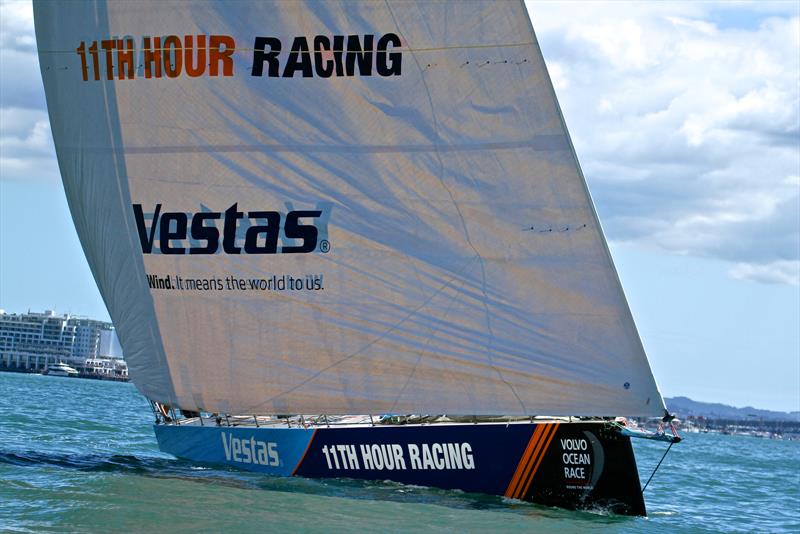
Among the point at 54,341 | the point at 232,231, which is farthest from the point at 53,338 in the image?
the point at 232,231

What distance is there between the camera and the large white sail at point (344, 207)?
17.1 metres

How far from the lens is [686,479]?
98.8 ft

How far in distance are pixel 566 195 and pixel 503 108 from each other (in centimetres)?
140

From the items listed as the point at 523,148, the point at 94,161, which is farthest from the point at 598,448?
the point at 94,161

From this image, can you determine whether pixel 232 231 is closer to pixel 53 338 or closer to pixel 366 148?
pixel 366 148

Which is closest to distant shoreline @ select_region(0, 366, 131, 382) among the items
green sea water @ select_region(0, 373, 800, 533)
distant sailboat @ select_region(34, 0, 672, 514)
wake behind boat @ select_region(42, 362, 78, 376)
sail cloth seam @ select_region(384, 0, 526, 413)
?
wake behind boat @ select_region(42, 362, 78, 376)

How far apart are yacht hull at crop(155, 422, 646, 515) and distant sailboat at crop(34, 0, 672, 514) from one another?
1.1 inches

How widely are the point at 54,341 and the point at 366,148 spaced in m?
157

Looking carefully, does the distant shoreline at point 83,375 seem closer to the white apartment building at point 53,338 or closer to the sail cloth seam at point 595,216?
the white apartment building at point 53,338

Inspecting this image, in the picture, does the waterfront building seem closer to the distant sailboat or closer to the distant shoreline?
the distant shoreline

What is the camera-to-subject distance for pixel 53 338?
551 ft

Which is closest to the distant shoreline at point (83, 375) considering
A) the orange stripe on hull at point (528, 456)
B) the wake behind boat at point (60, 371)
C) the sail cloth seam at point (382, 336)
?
the wake behind boat at point (60, 371)

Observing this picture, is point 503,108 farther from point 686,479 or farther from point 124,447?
point 686,479

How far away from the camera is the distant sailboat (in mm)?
17031
